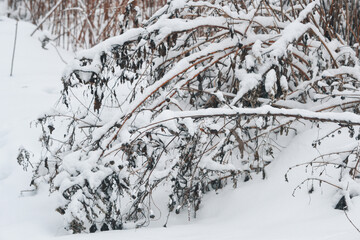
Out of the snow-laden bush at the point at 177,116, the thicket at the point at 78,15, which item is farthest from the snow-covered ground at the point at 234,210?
A: the thicket at the point at 78,15

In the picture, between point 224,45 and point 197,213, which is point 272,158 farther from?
point 224,45

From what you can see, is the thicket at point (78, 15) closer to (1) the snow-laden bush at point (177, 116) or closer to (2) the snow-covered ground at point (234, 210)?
(2) the snow-covered ground at point (234, 210)

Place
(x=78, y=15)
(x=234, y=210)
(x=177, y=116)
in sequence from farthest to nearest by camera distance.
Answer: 1. (x=78, y=15)
2. (x=234, y=210)
3. (x=177, y=116)

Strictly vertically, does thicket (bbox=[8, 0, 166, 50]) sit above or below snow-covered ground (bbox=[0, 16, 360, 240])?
above

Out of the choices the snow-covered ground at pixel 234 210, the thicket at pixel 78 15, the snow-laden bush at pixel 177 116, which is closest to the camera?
the snow-covered ground at pixel 234 210

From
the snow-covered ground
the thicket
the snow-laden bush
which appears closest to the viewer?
the snow-covered ground

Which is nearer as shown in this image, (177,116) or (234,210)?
(177,116)

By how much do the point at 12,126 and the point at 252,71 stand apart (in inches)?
68.6

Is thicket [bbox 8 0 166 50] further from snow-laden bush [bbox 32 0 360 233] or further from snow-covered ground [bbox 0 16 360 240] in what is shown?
snow-laden bush [bbox 32 0 360 233]

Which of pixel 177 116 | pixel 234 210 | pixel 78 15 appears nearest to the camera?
pixel 177 116

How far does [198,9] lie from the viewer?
240cm

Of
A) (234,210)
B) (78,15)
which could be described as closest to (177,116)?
(234,210)

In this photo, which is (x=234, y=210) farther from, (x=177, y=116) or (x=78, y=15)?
(x=78, y=15)

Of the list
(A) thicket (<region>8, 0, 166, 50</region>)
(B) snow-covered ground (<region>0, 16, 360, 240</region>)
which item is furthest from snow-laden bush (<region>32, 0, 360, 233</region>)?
(A) thicket (<region>8, 0, 166, 50</region>)
